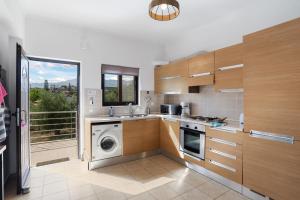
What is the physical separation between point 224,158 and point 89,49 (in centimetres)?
303

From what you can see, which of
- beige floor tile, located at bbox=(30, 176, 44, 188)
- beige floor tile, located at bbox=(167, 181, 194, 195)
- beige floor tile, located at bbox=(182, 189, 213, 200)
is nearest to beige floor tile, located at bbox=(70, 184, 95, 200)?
beige floor tile, located at bbox=(30, 176, 44, 188)

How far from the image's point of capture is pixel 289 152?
1.64 m

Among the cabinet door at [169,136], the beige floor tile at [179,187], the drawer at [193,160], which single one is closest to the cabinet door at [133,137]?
Answer: the cabinet door at [169,136]

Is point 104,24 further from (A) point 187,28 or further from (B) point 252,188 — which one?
(B) point 252,188

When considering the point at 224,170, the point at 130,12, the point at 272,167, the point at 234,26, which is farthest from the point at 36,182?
the point at 234,26

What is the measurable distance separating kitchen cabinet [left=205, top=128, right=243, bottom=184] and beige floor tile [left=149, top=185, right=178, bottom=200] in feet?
2.35

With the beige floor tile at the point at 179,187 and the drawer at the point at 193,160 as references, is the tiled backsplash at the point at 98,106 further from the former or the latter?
the beige floor tile at the point at 179,187

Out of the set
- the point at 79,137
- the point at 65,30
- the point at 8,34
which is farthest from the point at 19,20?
the point at 79,137

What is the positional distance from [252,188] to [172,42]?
3.23m

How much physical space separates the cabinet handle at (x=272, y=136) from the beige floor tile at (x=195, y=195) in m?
0.94

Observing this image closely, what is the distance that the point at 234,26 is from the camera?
106 inches

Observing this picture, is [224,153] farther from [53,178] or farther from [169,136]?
[53,178]

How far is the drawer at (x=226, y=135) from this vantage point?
6.90ft

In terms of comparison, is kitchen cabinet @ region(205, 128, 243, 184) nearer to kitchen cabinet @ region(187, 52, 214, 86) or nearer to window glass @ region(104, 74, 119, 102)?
kitchen cabinet @ region(187, 52, 214, 86)
